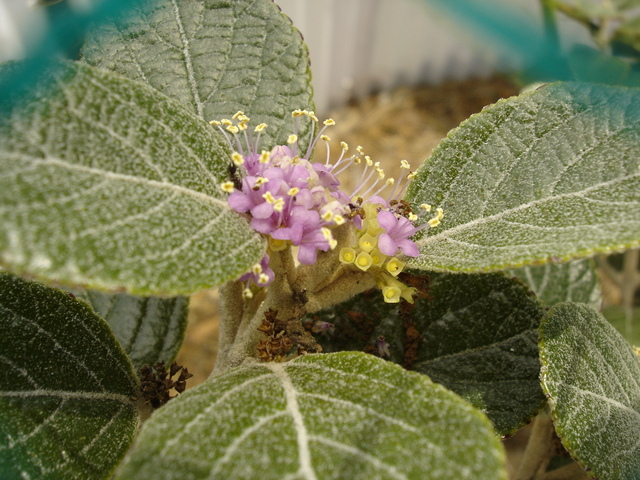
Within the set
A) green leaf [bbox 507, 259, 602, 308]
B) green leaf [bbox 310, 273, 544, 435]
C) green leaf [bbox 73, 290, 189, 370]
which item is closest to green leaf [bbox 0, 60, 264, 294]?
green leaf [bbox 310, 273, 544, 435]

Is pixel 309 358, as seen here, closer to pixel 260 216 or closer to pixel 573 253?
pixel 260 216

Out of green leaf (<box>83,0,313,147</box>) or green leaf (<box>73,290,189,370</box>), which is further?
green leaf (<box>73,290,189,370</box>)

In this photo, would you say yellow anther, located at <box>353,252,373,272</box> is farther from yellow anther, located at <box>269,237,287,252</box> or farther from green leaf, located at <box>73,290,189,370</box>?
green leaf, located at <box>73,290,189,370</box>

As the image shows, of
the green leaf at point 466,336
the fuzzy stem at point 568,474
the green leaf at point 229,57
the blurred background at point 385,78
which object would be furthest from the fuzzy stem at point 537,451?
the blurred background at point 385,78

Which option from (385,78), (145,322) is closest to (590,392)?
(145,322)

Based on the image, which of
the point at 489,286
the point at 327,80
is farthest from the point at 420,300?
the point at 327,80

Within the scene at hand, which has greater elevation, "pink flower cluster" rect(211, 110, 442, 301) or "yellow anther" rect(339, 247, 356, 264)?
"pink flower cluster" rect(211, 110, 442, 301)
